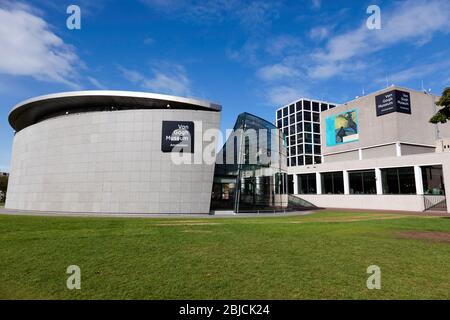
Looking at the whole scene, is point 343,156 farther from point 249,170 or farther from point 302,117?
point 302,117

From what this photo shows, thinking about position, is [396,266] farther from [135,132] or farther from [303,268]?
[135,132]

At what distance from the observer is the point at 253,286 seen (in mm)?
5805

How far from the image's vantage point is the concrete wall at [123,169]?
2603cm

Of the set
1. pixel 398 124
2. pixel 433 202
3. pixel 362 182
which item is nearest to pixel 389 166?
pixel 362 182

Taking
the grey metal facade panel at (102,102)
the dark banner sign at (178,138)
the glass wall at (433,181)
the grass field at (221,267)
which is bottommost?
the grass field at (221,267)

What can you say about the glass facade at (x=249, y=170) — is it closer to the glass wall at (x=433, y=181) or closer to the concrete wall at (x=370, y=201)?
the concrete wall at (x=370, y=201)

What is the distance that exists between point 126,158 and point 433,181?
36.2 meters

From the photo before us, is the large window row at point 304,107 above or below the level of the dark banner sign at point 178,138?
above

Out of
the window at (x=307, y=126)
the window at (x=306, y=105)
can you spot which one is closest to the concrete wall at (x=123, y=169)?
the window at (x=307, y=126)

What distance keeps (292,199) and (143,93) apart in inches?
1302

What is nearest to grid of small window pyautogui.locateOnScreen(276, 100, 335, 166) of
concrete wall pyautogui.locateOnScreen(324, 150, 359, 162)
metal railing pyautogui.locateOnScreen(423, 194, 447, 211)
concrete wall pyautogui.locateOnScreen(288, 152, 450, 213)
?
concrete wall pyautogui.locateOnScreen(324, 150, 359, 162)

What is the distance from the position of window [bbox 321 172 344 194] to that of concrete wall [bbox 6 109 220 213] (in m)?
26.9

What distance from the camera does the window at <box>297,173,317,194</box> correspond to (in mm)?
49312

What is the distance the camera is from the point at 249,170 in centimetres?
2691
